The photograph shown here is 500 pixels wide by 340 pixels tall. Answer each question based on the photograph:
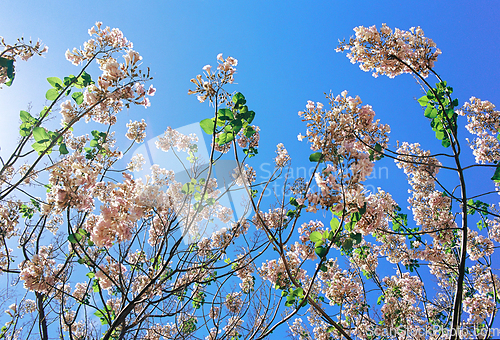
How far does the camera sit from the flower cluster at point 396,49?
132 inches

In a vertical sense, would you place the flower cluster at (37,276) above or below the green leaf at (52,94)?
below

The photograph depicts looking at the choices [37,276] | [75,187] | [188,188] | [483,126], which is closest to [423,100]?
[483,126]

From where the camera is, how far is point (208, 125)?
242 cm

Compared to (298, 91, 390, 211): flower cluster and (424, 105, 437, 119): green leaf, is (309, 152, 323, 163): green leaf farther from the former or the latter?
(424, 105, 437, 119): green leaf

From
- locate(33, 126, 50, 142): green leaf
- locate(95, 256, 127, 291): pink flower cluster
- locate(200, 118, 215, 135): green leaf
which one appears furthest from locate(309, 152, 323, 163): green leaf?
locate(33, 126, 50, 142): green leaf

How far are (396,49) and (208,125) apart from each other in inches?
114

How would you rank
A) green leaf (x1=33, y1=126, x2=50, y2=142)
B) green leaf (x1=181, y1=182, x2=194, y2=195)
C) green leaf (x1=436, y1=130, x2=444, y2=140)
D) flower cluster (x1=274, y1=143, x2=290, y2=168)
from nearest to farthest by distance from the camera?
1. green leaf (x1=33, y1=126, x2=50, y2=142)
2. green leaf (x1=181, y1=182, x2=194, y2=195)
3. green leaf (x1=436, y1=130, x2=444, y2=140)
4. flower cluster (x1=274, y1=143, x2=290, y2=168)

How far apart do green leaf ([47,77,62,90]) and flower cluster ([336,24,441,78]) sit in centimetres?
411

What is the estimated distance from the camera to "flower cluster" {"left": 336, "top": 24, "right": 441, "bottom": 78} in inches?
132

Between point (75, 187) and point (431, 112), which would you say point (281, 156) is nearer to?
point (431, 112)

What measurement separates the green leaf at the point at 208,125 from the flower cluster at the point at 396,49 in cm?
255

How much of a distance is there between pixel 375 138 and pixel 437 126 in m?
1.13

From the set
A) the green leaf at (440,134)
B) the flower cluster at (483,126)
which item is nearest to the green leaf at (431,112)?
the green leaf at (440,134)

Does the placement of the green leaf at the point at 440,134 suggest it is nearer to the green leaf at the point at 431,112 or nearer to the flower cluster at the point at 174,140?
the green leaf at the point at 431,112
